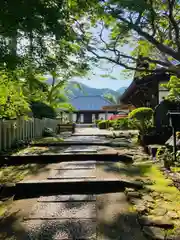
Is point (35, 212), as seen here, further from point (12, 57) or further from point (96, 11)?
point (96, 11)

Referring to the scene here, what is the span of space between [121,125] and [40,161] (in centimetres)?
1219

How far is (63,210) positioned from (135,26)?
139 inches

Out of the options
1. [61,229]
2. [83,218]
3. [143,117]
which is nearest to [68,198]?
[83,218]

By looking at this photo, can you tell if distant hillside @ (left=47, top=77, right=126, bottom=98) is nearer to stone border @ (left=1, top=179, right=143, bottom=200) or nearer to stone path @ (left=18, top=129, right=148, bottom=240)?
stone border @ (left=1, top=179, right=143, bottom=200)

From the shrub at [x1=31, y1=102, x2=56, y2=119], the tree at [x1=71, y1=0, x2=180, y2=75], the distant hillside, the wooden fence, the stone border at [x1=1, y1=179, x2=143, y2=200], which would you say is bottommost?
the stone border at [x1=1, y1=179, x2=143, y2=200]

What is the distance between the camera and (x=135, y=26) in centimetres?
444

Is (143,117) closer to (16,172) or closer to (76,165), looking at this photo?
(76,165)

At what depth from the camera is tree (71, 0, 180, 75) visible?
430 cm

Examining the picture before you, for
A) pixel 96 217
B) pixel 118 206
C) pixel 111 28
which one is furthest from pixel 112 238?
pixel 111 28

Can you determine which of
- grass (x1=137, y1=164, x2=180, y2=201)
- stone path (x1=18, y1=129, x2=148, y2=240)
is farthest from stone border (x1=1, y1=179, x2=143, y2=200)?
grass (x1=137, y1=164, x2=180, y2=201)

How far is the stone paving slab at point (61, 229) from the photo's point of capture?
2.10 metres

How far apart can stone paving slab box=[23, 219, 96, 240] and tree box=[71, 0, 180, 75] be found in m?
3.29

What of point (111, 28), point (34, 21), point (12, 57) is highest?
point (111, 28)

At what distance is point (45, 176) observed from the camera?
162 inches
